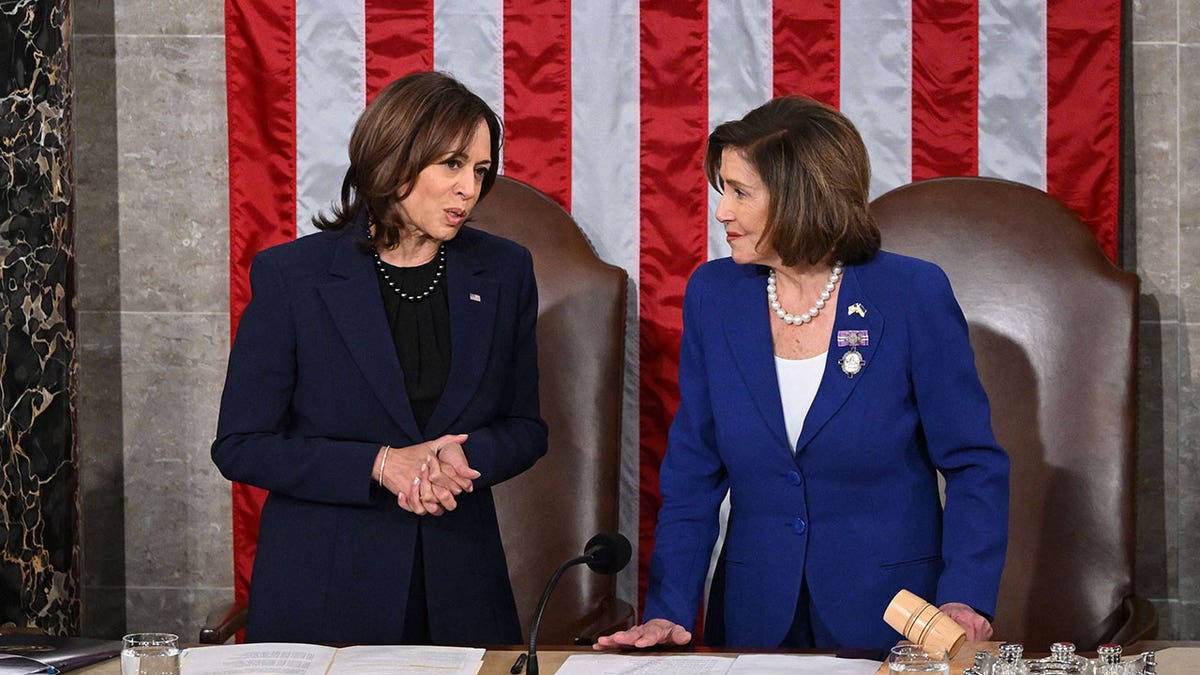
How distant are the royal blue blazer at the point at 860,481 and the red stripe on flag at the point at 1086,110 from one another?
1239mm

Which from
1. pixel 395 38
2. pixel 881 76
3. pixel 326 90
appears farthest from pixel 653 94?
pixel 326 90

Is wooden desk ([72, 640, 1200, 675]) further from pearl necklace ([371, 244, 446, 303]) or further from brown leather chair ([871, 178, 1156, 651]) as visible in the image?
brown leather chair ([871, 178, 1156, 651])

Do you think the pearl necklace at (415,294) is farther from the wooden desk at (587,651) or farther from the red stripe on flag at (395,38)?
the red stripe on flag at (395,38)

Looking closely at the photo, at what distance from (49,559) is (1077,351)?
2637 millimetres

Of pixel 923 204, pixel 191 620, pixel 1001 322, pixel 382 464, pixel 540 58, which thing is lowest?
pixel 191 620

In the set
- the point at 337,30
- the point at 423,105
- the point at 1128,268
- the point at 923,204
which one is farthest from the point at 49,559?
the point at 1128,268

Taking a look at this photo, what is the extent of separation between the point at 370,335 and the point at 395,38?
148 cm

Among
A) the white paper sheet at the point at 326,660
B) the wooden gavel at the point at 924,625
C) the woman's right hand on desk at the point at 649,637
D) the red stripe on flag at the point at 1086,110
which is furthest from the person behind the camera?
the red stripe on flag at the point at 1086,110

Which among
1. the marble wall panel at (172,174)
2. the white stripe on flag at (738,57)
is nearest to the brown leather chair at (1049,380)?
the white stripe on flag at (738,57)

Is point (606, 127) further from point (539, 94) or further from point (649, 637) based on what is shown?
point (649, 637)

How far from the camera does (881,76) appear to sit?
3.72 meters

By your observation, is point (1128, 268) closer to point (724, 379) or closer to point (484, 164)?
point (724, 379)

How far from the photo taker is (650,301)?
380 cm

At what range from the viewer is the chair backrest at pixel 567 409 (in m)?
3.55
